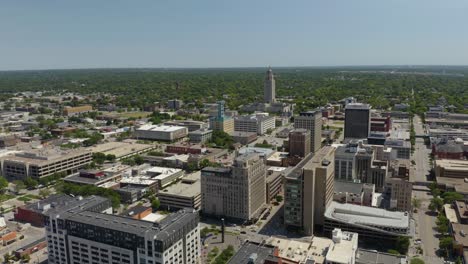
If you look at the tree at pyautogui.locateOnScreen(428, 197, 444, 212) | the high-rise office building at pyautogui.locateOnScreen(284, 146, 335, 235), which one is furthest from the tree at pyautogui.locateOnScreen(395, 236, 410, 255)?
the tree at pyautogui.locateOnScreen(428, 197, 444, 212)

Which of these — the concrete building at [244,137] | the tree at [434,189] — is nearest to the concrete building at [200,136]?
the concrete building at [244,137]

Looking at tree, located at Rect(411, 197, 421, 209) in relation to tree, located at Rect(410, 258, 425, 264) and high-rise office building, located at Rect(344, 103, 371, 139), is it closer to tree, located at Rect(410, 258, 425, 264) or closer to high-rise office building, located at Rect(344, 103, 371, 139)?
tree, located at Rect(410, 258, 425, 264)

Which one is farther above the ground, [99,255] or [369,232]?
[99,255]

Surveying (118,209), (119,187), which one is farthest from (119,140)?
(118,209)

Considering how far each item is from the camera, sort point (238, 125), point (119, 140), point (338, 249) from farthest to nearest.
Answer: point (238, 125), point (119, 140), point (338, 249)

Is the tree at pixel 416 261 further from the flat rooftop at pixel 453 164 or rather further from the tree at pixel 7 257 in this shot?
the tree at pixel 7 257

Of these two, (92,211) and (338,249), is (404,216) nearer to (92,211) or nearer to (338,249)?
(338,249)

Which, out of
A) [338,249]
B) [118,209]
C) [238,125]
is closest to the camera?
[338,249]
